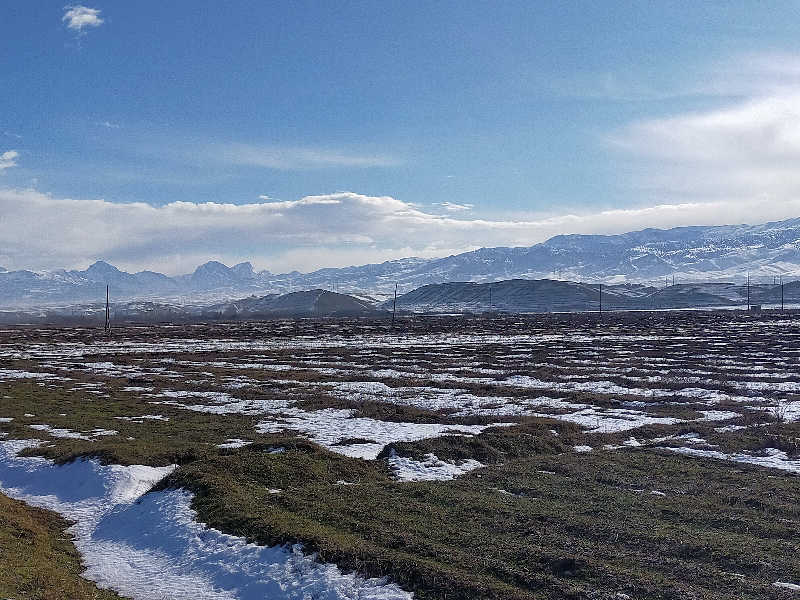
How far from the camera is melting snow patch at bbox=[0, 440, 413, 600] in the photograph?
476 inches

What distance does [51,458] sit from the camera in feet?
72.4

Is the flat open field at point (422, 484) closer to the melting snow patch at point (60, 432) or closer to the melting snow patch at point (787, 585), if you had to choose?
the melting snow patch at point (787, 585)

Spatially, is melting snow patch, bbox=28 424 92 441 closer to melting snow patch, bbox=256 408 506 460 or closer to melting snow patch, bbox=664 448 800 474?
melting snow patch, bbox=256 408 506 460

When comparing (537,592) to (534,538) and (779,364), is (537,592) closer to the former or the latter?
(534,538)

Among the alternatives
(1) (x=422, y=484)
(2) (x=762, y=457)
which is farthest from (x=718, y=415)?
(1) (x=422, y=484)

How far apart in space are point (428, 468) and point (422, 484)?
2173mm

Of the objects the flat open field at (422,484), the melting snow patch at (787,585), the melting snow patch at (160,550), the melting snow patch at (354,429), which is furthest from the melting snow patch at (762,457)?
the melting snow patch at (160,550)

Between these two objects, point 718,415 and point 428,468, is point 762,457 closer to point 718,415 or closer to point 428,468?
point 718,415

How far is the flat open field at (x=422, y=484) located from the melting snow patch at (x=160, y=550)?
0.05 meters

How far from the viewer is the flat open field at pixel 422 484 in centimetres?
1201

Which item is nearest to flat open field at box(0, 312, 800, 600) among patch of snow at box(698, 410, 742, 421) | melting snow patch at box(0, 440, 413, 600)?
melting snow patch at box(0, 440, 413, 600)

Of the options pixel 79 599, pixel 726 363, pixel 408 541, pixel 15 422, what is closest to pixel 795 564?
pixel 408 541

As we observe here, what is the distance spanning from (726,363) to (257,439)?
4126 cm

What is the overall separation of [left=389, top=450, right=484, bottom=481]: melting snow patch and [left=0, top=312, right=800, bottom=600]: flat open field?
4.4 inches
